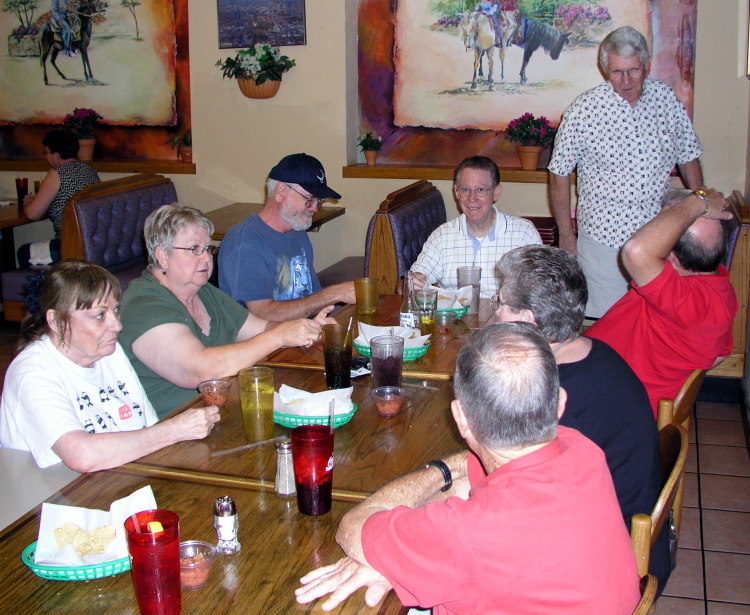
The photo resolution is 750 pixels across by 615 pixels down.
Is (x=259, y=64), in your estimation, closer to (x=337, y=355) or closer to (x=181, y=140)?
(x=181, y=140)

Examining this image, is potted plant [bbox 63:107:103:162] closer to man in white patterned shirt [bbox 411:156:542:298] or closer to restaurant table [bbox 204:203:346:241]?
restaurant table [bbox 204:203:346:241]

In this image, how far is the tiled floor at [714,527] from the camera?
280cm

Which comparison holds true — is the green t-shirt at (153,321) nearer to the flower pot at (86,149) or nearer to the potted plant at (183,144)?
the potted plant at (183,144)

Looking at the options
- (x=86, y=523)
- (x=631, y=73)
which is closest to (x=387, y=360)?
(x=86, y=523)

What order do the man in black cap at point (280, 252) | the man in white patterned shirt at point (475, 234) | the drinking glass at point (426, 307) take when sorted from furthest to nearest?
the man in white patterned shirt at point (475, 234) → the man in black cap at point (280, 252) → the drinking glass at point (426, 307)

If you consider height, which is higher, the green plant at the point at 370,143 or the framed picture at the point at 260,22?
the framed picture at the point at 260,22

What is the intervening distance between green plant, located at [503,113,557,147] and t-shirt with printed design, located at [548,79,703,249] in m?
1.40

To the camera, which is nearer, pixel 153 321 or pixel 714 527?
pixel 153 321

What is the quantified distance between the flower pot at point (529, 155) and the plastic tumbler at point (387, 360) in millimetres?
3554

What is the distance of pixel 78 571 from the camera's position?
1410 mm

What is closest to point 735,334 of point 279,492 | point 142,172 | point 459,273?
point 459,273

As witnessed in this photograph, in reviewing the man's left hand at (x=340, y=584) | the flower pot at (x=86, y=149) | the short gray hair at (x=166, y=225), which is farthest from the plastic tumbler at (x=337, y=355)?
the flower pot at (x=86, y=149)

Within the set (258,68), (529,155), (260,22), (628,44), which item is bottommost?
(529,155)

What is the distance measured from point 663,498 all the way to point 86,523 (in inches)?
44.2
